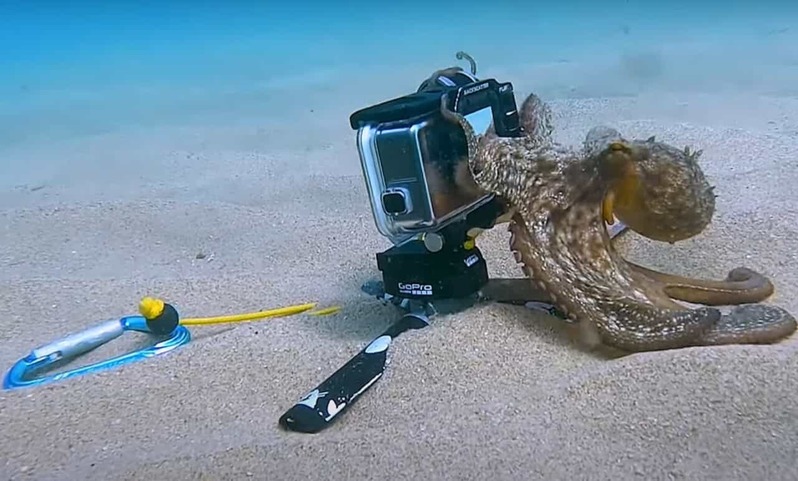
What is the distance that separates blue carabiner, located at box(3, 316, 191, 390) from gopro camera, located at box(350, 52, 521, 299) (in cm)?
79

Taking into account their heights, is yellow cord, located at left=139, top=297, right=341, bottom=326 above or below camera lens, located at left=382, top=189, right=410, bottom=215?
below

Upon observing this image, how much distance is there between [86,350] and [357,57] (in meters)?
11.4

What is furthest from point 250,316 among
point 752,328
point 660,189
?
point 752,328

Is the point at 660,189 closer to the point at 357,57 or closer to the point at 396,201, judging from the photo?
the point at 396,201

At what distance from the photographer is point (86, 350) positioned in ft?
7.83

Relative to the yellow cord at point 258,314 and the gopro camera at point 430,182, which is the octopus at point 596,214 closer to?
Answer: the gopro camera at point 430,182

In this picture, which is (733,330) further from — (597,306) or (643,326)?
(597,306)

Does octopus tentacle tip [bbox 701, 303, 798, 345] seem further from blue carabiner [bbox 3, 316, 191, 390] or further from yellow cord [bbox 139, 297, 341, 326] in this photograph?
blue carabiner [bbox 3, 316, 191, 390]

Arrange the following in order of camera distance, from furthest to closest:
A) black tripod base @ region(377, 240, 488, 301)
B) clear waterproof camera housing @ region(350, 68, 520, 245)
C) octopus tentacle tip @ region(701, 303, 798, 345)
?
black tripod base @ region(377, 240, 488, 301), clear waterproof camera housing @ region(350, 68, 520, 245), octopus tentacle tip @ region(701, 303, 798, 345)

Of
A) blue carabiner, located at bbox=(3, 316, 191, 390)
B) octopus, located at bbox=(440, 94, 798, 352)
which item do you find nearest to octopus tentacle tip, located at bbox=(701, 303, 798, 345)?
octopus, located at bbox=(440, 94, 798, 352)

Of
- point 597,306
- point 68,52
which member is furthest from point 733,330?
point 68,52

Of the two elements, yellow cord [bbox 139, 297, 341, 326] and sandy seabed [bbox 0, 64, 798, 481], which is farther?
yellow cord [bbox 139, 297, 341, 326]

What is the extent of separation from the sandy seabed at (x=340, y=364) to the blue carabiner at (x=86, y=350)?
7 cm

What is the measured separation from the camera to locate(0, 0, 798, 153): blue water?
855 cm
